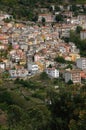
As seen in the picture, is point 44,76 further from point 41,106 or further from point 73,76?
point 41,106

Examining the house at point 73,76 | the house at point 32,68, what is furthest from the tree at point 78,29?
the house at point 73,76

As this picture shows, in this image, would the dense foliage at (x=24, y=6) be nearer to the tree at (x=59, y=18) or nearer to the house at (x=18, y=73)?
the tree at (x=59, y=18)

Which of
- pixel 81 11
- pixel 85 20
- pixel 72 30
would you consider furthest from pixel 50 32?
pixel 81 11

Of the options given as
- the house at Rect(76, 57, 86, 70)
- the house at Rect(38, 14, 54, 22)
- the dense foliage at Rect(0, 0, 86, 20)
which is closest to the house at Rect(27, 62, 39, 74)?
the house at Rect(76, 57, 86, 70)

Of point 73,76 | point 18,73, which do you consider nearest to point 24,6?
point 18,73

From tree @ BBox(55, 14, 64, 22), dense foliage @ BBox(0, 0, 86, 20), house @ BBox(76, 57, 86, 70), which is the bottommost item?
house @ BBox(76, 57, 86, 70)

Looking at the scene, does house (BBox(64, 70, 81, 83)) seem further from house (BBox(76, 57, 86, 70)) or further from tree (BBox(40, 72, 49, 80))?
house (BBox(76, 57, 86, 70))

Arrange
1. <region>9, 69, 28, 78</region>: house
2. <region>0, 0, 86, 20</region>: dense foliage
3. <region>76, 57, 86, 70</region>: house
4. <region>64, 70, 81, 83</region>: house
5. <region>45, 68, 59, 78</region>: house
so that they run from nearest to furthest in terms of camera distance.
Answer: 1. <region>64, 70, 81, 83</region>: house
2. <region>45, 68, 59, 78</region>: house
3. <region>9, 69, 28, 78</region>: house
4. <region>76, 57, 86, 70</region>: house
5. <region>0, 0, 86, 20</region>: dense foliage

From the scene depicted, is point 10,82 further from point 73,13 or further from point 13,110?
point 73,13

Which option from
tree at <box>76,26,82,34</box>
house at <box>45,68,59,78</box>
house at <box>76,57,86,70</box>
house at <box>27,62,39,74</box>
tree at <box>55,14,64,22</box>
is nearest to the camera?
house at <box>45,68,59,78</box>
